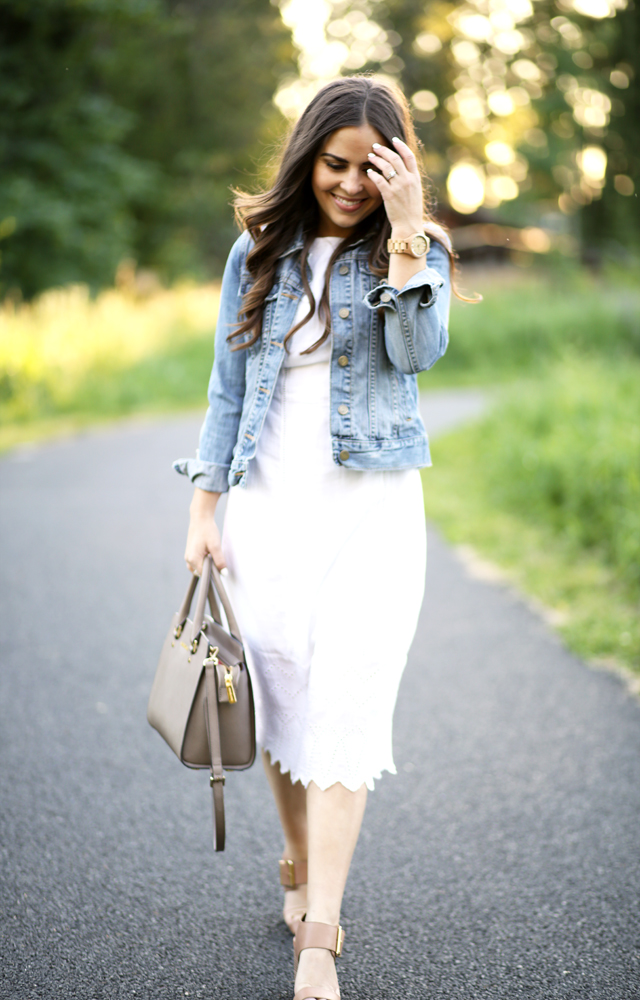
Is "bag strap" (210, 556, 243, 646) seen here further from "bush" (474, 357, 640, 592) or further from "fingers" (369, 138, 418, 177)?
"bush" (474, 357, 640, 592)

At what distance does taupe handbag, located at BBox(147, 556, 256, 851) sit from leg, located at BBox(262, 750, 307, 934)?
0.99ft

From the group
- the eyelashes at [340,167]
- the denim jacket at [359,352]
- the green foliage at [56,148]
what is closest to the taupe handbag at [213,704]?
the denim jacket at [359,352]

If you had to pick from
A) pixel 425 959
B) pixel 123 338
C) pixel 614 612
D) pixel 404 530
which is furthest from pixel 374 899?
pixel 123 338

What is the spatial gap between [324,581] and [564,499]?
479 cm

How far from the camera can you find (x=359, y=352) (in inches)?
84.0

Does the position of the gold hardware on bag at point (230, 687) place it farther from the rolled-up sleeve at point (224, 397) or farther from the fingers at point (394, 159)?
the fingers at point (394, 159)

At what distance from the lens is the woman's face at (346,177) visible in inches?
80.7

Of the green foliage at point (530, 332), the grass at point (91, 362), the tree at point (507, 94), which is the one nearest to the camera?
the grass at point (91, 362)

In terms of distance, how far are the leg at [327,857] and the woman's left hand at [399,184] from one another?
50.8 inches

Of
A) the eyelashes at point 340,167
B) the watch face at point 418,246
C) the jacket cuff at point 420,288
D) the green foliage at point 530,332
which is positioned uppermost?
the green foliage at point 530,332

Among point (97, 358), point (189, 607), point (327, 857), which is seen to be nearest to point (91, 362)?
point (97, 358)

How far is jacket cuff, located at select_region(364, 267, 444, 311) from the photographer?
2.01 metres

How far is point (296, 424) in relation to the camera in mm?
2189

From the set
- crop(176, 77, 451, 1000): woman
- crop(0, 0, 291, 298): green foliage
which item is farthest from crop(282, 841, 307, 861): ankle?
crop(0, 0, 291, 298): green foliage
